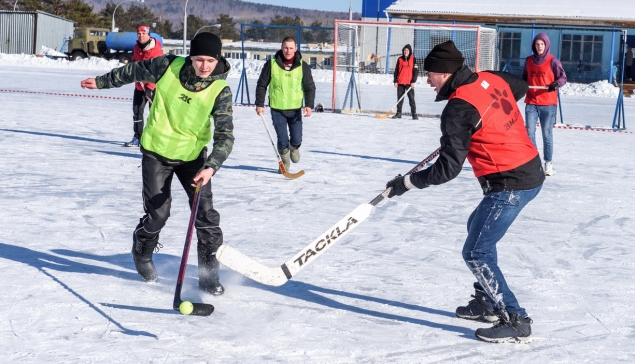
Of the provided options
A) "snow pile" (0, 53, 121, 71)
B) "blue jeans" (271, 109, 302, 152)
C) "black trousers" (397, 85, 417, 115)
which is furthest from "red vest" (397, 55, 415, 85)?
"snow pile" (0, 53, 121, 71)

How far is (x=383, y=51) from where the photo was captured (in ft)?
72.8

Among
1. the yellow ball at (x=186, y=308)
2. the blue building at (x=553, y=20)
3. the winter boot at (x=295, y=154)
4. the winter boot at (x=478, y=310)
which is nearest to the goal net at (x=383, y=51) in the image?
the winter boot at (x=295, y=154)

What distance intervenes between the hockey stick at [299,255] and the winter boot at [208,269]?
0.44 m

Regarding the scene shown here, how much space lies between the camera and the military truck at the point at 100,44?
44438 mm

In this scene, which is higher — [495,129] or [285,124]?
[495,129]

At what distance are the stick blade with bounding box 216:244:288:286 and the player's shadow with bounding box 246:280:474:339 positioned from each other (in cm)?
41

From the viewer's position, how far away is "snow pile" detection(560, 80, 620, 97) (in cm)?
2858

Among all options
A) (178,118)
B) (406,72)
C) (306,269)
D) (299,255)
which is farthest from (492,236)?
(406,72)

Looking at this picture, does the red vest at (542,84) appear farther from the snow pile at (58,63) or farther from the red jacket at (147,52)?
the snow pile at (58,63)

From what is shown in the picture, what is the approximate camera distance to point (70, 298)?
443 centimetres

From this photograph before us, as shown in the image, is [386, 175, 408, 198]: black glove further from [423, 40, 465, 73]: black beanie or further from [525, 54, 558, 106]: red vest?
[525, 54, 558, 106]: red vest

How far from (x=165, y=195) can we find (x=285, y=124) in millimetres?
4594

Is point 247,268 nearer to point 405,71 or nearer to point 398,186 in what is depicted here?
point 398,186

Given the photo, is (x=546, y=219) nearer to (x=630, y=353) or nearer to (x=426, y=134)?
(x=630, y=353)
